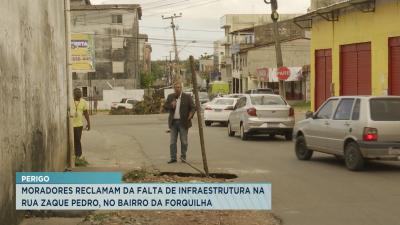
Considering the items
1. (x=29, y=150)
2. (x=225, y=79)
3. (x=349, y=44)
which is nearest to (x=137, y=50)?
(x=225, y=79)


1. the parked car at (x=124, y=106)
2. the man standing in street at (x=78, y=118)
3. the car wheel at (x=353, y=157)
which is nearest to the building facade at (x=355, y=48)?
the car wheel at (x=353, y=157)

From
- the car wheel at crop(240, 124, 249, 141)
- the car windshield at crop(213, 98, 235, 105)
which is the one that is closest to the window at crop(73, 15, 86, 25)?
the car windshield at crop(213, 98, 235, 105)

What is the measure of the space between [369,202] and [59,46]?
21.8 ft

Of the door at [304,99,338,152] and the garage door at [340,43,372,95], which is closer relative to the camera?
the door at [304,99,338,152]

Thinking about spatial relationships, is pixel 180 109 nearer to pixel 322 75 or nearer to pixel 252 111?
pixel 252 111

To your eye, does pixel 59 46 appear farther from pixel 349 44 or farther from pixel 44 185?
pixel 349 44

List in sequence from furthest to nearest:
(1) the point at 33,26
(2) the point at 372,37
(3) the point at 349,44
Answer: (3) the point at 349,44 → (2) the point at 372,37 → (1) the point at 33,26

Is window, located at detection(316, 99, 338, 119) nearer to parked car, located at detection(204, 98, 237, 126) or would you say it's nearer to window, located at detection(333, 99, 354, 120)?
window, located at detection(333, 99, 354, 120)

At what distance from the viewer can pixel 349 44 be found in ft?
93.6

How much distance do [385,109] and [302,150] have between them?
3.12 meters

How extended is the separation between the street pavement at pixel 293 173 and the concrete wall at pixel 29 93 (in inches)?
97.9

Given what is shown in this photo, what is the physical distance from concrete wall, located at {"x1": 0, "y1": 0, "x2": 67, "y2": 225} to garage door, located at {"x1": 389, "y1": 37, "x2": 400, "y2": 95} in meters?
15.3

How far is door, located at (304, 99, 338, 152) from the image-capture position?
1456 cm

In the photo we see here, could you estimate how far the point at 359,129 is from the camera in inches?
516
